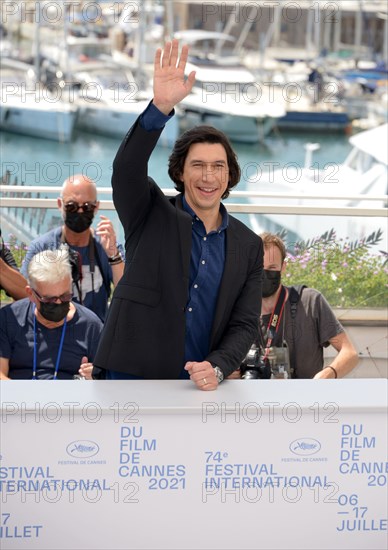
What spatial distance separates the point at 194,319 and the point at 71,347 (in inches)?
A: 50.7

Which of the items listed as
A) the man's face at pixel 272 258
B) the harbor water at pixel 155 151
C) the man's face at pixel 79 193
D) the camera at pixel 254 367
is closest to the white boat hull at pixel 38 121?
the harbor water at pixel 155 151

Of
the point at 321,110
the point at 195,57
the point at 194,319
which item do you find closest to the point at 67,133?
the point at 321,110

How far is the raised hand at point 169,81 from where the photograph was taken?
123 inches

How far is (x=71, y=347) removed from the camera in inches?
179

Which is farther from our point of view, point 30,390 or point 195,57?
point 195,57

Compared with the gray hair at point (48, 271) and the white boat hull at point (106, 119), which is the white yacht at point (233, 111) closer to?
the white boat hull at point (106, 119)

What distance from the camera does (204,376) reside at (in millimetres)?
3039

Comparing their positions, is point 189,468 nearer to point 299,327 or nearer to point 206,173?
point 206,173

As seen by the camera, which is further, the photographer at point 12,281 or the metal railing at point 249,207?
the metal railing at point 249,207

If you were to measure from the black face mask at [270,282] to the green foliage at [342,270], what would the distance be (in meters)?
1.16

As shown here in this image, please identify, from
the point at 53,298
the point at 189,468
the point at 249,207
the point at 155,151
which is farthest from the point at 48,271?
the point at 155,151

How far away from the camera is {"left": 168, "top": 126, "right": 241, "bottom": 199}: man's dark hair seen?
335 cm

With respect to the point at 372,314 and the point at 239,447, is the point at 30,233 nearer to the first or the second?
the point at 372,314

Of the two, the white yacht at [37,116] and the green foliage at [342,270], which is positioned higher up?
the white yacht at [37,116]
